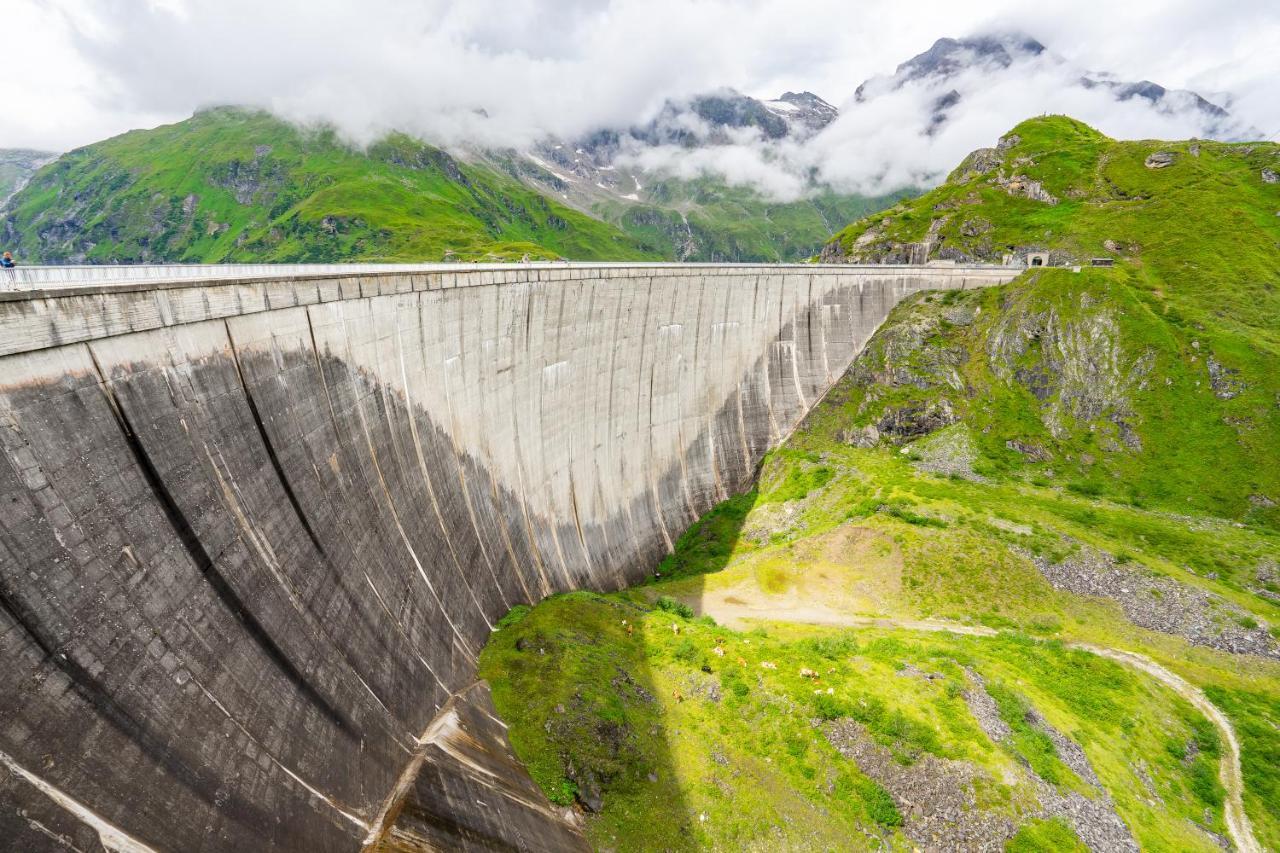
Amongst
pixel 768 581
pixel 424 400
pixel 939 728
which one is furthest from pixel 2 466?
pixel 768 581

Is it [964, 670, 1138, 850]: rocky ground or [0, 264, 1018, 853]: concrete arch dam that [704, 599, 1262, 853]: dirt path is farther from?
[0, 264, 1018, 853]: concrete arch dam

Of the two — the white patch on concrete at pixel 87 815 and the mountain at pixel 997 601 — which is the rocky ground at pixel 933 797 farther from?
the white patch on concrete at pixel 87 815

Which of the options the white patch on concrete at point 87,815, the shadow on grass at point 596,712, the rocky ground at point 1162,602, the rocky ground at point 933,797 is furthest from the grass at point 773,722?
the white patch on concrete at point 87,815

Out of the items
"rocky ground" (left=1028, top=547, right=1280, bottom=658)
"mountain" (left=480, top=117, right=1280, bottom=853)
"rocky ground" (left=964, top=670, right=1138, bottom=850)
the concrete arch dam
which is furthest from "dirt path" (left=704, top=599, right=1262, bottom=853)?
the concrete arch dam

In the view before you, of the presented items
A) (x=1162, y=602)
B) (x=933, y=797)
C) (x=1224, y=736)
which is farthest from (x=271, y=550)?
(x=1162, y=602)

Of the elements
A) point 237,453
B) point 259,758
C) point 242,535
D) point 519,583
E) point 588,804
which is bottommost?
point 588,804

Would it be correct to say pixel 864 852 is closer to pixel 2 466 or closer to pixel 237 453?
pixel 237 453

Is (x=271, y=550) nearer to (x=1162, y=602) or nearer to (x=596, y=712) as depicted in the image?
(x=596, y=712)
